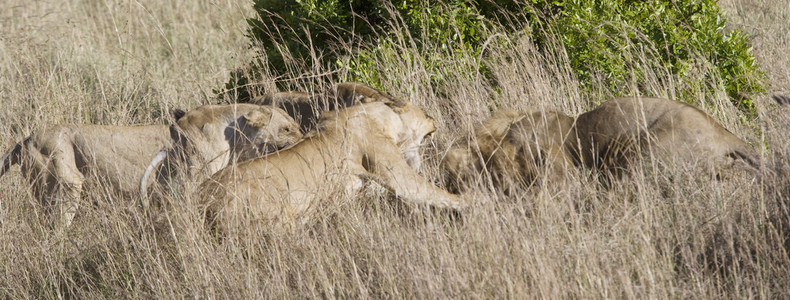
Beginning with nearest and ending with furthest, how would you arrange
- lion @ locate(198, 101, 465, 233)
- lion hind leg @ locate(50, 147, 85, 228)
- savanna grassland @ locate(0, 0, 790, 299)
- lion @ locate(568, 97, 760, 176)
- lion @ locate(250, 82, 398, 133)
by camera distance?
savanna grassland @ locate(0, 0, 790, 299), lion @ locate(198, 101, 465, 233), lion @ locate(568, 97, 760, 176), lion hind leg @ locate(50, 147, 85, 228), lion @ locate(250, 82, 398, 133)

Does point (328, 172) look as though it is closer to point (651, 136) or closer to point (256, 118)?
point (256, 118)

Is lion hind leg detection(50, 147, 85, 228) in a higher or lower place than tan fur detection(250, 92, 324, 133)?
lower

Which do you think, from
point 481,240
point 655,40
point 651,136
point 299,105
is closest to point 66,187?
point 299,105

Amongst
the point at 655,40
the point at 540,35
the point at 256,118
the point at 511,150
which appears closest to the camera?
the point at 511,150

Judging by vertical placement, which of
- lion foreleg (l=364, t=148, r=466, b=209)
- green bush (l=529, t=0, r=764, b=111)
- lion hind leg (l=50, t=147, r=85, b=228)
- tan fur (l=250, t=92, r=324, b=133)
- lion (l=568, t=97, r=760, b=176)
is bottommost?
lion hind leg (l=50, t=147, r=85, b=228)

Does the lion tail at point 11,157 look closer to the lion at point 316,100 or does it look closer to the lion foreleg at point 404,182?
the lion at point 316,100

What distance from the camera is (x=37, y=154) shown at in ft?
19.0

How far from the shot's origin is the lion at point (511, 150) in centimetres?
511

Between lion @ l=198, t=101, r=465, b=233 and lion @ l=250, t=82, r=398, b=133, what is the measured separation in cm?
54

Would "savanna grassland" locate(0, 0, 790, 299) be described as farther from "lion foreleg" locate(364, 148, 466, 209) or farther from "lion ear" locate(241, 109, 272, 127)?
"lion ear" locate(241, 109, 272, 127)

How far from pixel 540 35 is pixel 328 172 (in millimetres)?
2911

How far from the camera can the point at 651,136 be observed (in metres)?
4.84

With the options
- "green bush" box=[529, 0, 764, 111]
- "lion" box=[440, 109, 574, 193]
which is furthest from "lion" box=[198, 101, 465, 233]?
"green bush" box=[529, 0, 764, 111]

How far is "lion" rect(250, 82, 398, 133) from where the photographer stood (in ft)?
19.5
